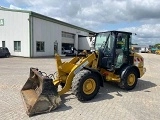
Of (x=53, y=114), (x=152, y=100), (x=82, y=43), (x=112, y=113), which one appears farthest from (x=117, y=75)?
(x=82, y=43)

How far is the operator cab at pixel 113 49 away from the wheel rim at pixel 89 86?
4.08 ft

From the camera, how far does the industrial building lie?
25.5 metres

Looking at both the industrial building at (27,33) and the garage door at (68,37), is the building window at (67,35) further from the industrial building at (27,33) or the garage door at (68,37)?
the industrial building at (27,33)

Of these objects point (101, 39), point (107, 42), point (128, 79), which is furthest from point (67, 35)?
point (128, 79)

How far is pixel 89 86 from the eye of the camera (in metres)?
6.56

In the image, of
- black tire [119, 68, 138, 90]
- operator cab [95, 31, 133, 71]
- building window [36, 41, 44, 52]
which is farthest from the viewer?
building window [36, 41, 44, 52]

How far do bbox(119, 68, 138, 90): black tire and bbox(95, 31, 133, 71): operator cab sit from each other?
412 millimetres

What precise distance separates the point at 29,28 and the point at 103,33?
18727mm

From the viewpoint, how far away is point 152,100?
688 cm

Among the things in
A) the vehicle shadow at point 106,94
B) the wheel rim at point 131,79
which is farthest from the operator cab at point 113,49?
the vehicle shadow at point 106,94

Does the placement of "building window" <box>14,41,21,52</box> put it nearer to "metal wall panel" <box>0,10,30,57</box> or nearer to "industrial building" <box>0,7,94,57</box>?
"industrial building" <box>0,7,94,57</box>

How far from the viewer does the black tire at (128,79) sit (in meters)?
7.82

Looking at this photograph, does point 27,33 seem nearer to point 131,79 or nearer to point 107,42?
point 107,42

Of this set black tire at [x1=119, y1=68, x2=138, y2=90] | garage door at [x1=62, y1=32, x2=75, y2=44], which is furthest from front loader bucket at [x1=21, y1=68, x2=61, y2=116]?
garage door at [x1=62, y1=32, x2=75, y2=44]
